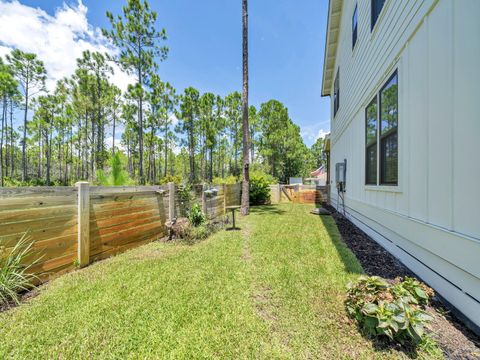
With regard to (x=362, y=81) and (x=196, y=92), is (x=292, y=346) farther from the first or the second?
(x=196, y=92)

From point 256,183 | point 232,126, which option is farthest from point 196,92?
point 256,183

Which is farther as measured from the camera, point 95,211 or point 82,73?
point 82,73

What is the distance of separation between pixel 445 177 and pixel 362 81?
3915mm

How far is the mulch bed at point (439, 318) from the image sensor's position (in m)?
1.53

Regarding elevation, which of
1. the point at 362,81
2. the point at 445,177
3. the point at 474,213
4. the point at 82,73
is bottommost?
the point at 474,213

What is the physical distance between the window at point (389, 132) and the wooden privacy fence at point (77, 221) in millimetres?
4576

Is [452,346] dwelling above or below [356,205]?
below

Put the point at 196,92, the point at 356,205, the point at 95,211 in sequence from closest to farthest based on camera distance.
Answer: the point at 95,211, the point at 356,205, the point at 196,92

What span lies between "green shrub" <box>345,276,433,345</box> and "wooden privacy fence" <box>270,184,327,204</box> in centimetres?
1081

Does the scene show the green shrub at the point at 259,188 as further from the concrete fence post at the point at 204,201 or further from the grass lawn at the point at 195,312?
the grass lawn at the point at 195,312

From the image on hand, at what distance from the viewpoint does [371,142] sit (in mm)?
4418

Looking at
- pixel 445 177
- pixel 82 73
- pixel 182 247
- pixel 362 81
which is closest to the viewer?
pixel 445 177

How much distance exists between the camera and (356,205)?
5543 millimetres

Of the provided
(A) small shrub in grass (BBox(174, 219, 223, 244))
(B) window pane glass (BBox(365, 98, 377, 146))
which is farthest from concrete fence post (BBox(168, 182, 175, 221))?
(B) window pane glass (BBox(365, 98, 377, 146))
